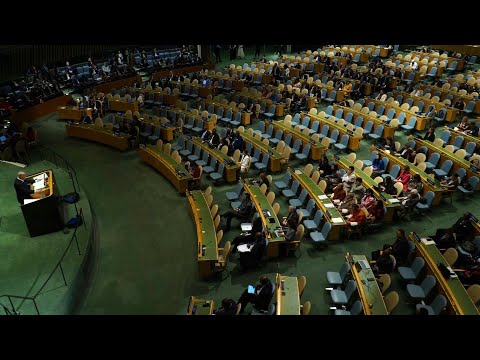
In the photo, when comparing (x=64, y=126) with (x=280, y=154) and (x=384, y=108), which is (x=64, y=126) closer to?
(x=280, y=154)

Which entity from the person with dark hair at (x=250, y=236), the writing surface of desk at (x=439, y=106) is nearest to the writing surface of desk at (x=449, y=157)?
the writing surface of desk at (x=439, y=106)

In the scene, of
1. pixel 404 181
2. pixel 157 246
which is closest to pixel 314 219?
pixel 404 181

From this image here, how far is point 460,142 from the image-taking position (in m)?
15.3

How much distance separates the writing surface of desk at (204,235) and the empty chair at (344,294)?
9.64 ft

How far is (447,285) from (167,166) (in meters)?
9.90

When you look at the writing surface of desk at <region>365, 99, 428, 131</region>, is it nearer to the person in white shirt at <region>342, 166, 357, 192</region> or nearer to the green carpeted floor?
the green carpeted floor

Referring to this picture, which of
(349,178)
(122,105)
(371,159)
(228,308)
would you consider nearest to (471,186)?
(371,159)

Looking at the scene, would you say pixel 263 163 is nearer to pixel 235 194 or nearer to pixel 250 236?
pixel 235 194

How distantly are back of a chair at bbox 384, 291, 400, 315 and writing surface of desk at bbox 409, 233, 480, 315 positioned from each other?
1.09 m

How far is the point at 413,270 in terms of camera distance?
9883mm

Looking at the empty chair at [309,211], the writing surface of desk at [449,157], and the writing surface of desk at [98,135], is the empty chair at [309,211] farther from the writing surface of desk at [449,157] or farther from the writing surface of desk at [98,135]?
the writing surface of desk at [98,135]

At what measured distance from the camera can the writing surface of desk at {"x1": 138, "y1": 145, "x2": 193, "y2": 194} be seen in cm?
1437

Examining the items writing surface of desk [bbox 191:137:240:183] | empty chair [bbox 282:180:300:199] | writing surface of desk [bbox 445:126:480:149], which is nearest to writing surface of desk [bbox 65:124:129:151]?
writing surface of desk [bbox 191:137:240:183]
